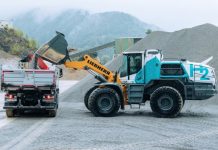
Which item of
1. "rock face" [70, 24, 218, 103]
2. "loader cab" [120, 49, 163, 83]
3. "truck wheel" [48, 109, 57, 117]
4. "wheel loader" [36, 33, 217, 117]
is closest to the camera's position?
"truck wheel" [48, 109, 57, 117]

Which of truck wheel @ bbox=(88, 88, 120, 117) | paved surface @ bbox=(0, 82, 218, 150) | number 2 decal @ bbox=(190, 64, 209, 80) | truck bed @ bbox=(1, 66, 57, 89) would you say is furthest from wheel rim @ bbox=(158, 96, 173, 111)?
truck bed @ bbox=(1, 66, 57, 89)

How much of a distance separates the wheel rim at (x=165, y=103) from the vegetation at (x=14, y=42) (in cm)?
6557

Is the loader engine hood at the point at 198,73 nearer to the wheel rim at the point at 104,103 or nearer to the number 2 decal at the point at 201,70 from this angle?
the number 2 decal at the point at 201,70

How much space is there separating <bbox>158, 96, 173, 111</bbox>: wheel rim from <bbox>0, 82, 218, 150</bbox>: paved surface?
0.56 m

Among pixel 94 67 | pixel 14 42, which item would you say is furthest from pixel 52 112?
pixel 14 42

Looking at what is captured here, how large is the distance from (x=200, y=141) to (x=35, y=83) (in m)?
7.23

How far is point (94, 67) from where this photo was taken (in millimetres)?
19016

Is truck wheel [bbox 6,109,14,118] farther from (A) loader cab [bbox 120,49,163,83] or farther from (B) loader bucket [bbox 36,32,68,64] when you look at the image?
(A) loader cab [bbox 120,49,163,83]

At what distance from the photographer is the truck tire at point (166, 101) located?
1789cm

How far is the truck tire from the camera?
1789 centimetres

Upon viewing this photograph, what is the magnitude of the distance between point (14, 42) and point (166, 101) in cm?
7266

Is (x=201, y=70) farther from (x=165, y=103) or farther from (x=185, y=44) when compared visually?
(x=185, y=44)

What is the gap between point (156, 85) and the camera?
18625 mm

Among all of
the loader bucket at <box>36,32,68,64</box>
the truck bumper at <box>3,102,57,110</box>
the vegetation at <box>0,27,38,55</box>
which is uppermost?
the vegetation at <box>0,27,38,55</box>
